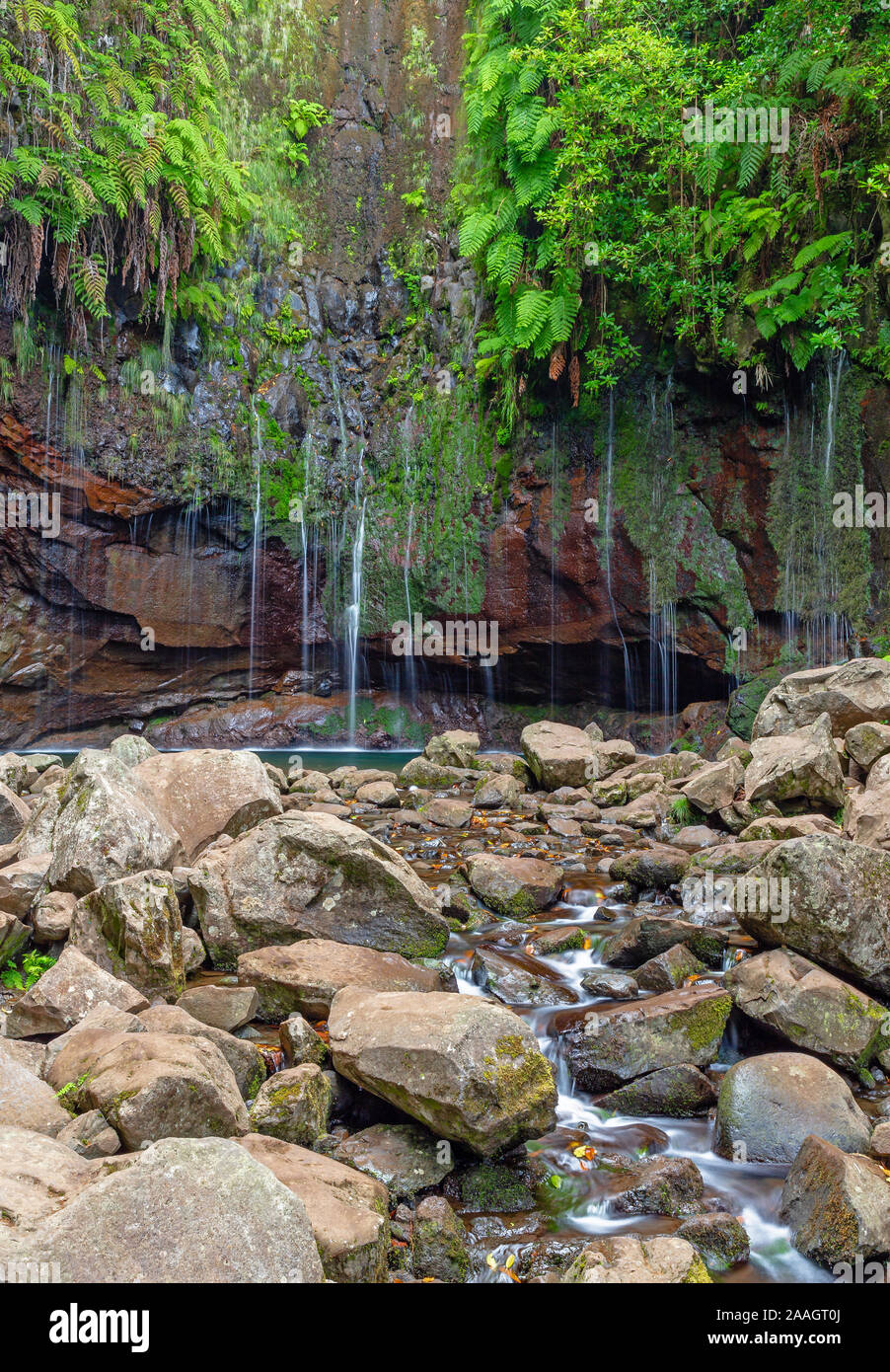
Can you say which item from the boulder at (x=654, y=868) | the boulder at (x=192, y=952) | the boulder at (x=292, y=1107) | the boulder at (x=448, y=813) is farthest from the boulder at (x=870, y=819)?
the boulder at (x=192, y=952)

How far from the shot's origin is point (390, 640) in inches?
665

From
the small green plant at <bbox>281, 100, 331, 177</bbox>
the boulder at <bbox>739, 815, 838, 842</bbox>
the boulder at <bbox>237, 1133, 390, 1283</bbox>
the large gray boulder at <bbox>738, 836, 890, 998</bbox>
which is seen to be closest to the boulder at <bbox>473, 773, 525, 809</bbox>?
the boulder at <bbox>739, 815, 838, 842</bbox>

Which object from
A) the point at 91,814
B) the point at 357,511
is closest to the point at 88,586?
the point at 357,511

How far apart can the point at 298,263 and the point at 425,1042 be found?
18073 mm

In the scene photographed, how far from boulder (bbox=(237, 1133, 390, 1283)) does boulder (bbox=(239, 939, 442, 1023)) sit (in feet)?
4.00

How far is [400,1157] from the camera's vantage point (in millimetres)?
3275

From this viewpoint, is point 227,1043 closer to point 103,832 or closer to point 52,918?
point 52,918

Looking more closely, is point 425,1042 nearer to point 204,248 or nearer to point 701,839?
point 701,839

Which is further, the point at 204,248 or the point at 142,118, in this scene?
the point at 204,248

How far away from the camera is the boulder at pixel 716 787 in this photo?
778cm

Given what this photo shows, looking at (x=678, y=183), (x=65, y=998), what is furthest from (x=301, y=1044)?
(x=678, y=183)

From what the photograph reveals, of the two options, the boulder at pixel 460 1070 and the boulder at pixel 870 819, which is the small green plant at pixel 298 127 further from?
the boulder at pixel 460 1070

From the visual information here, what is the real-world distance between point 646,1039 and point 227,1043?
1.93m

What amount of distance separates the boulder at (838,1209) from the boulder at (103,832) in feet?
12.3
